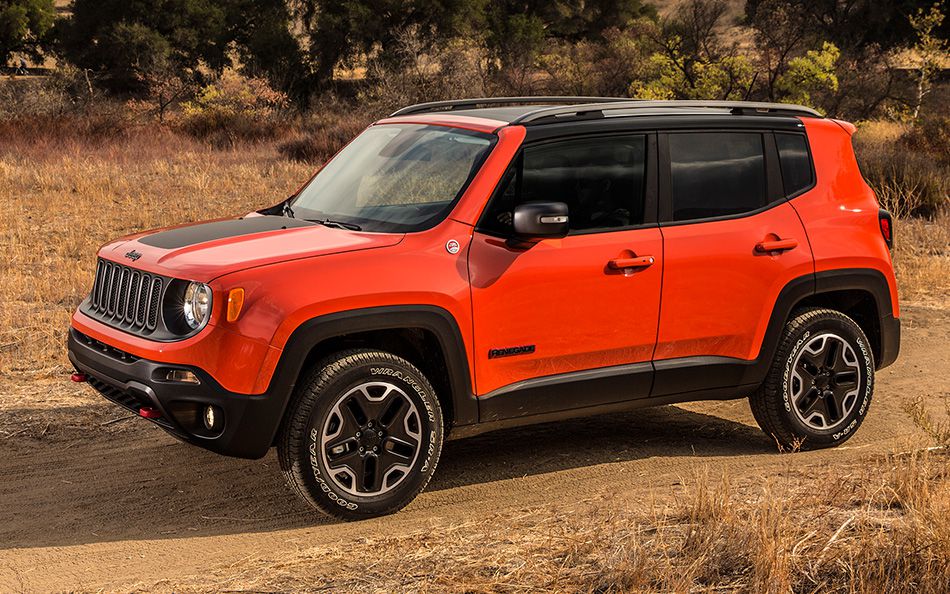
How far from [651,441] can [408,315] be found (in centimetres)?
225

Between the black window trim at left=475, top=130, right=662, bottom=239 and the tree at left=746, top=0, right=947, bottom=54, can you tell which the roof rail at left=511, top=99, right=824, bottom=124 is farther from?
the tree at left=746, top=0, right=947, bottom=54

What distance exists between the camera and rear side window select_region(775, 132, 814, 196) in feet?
20.8

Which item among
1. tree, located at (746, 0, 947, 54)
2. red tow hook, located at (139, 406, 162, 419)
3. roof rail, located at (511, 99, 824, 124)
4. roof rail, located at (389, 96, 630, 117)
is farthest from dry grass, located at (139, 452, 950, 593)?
tree, located at (746, 0, 947, 54)

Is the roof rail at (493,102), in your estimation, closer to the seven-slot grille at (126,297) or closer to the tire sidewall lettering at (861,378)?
the tire sidewall lettering at (861,378)

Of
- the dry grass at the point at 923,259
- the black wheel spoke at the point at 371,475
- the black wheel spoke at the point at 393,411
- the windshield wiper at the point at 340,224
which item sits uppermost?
the windshield wiper at the point at 340,224

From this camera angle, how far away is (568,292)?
18.2 feet

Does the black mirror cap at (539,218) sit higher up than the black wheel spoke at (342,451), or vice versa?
the black mirror cap at (539,218)

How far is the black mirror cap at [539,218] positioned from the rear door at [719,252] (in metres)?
0.75

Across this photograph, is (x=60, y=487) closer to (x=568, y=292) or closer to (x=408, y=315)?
(x=408, y=315)

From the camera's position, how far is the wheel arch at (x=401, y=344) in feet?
16.1

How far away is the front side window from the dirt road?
1339 mm

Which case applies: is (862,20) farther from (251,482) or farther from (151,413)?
(151,413)

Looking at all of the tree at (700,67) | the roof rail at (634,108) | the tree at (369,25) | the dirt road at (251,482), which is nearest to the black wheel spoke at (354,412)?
the dirt road at (251,482)

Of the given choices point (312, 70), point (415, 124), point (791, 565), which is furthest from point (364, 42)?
point (791, 565)
